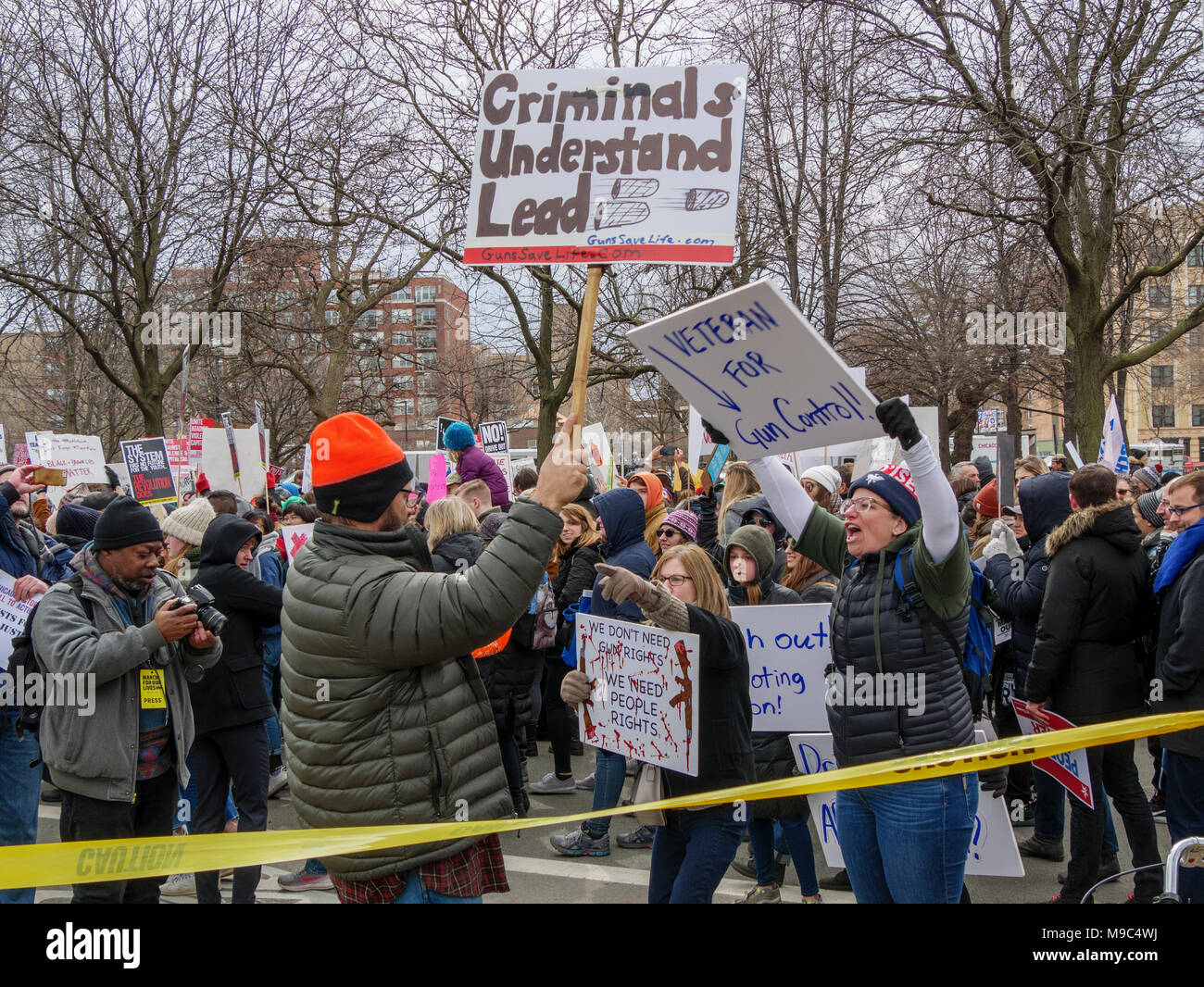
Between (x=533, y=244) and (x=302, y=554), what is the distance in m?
1.44

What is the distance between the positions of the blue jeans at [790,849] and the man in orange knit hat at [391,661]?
2.46 m

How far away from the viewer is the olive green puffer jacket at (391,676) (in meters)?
2.53

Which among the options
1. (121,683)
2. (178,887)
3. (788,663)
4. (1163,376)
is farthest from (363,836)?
(1163,376)

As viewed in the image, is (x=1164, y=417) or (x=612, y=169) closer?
(x=612, y=169)

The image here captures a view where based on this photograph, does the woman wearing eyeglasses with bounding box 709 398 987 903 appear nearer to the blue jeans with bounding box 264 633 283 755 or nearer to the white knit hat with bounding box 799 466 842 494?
the white knit hat with bounding box 799 466 842 494

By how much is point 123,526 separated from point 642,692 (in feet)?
7.23

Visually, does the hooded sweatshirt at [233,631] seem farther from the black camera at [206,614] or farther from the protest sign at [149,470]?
the protest sign at [149,470]

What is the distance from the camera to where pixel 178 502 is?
11.4 meters

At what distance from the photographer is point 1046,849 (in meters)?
5.88

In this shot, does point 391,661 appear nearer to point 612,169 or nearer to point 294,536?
point 612,169

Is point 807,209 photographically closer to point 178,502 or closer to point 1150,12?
point 1150,12

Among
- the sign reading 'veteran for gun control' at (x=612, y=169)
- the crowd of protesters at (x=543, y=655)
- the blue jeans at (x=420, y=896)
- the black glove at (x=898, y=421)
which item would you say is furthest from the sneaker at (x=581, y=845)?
the black glove at (x=898, y=421)

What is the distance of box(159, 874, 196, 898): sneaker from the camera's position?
566cm
